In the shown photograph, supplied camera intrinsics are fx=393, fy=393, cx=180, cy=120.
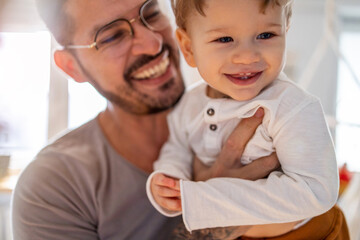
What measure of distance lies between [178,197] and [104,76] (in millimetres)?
389

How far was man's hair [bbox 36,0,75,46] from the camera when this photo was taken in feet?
2.80

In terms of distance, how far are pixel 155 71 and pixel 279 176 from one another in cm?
45

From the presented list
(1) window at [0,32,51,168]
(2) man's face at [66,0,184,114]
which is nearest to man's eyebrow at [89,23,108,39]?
(2) man's face at [66,0,184,114]

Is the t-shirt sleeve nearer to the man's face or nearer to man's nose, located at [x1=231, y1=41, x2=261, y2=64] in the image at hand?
the man's face

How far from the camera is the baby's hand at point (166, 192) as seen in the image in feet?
2.48

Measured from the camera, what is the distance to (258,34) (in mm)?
646

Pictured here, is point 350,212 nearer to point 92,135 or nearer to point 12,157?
point 92,135

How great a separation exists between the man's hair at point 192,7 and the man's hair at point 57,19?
28 cm

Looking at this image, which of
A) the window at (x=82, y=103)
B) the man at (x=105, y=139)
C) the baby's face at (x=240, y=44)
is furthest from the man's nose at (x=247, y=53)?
the window at (x=82, y=103)

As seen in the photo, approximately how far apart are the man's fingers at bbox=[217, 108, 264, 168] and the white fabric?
0.01m

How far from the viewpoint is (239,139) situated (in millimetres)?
731

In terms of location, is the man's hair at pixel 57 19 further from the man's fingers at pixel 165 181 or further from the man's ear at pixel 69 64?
the man's fingers at pixel 165 181

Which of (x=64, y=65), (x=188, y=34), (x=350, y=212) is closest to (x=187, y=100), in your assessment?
(x=188, y=34)

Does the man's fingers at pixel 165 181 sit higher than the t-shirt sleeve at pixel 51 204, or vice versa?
the man's fingers at pixel 165 181
